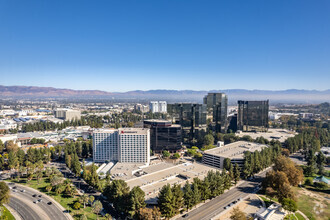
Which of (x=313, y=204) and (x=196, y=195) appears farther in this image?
(x=313, y=204)

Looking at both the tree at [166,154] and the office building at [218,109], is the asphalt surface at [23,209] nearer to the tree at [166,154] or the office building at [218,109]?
the tree at [166,154]

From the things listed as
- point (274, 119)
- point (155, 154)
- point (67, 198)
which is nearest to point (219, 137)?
point (155, 154)

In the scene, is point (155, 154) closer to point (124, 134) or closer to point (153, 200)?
point (124, 134)

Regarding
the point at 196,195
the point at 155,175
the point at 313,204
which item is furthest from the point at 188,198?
the point at 313,204

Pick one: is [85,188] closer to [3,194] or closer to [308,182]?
[3,194]

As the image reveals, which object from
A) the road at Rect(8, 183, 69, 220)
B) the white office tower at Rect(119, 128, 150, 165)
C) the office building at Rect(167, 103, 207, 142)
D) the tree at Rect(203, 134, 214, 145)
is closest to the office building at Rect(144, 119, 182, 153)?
the white office tower at Rect(119, 128, 150, 165)

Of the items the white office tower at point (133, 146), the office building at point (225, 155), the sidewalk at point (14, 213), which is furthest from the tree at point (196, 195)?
the sidewalk at point (14, 213)
